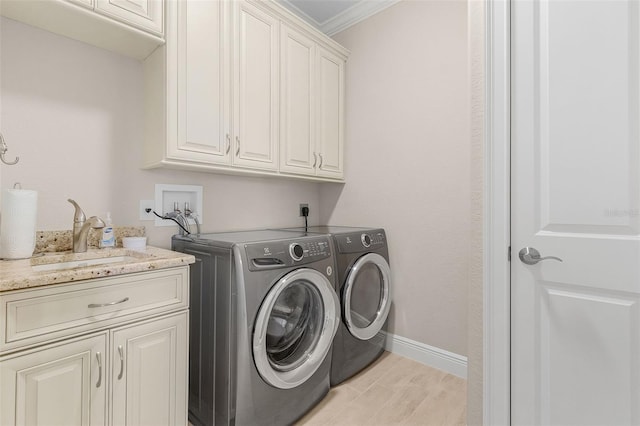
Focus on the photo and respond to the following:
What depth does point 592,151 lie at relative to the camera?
1.11m

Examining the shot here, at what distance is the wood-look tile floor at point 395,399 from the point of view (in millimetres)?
1631

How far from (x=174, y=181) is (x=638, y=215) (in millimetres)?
2209

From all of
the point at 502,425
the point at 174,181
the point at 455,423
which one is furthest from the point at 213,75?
the point at 455,423

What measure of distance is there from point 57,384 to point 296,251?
1.02 m

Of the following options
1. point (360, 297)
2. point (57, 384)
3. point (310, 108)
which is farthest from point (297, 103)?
point (57, 384)

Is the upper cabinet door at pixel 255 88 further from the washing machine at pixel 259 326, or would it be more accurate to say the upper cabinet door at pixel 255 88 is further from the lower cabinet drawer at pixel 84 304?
the lower cabinet drawer at pixel 84 304

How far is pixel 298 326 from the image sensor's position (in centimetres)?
174

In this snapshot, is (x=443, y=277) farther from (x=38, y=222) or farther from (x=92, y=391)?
(x=38, y=222)

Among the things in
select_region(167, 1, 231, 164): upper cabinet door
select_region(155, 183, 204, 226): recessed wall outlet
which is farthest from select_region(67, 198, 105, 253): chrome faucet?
select_region(167, 1, 231, 164): upper cabinet door

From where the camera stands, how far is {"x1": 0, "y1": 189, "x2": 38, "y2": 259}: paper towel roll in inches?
49.3

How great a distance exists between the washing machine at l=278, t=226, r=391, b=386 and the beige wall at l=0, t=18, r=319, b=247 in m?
1.13

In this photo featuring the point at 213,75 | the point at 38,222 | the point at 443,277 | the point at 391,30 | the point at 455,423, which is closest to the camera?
the point at 38,222

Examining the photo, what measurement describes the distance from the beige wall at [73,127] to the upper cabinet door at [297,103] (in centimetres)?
70

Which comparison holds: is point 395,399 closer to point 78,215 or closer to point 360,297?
point 360,297
